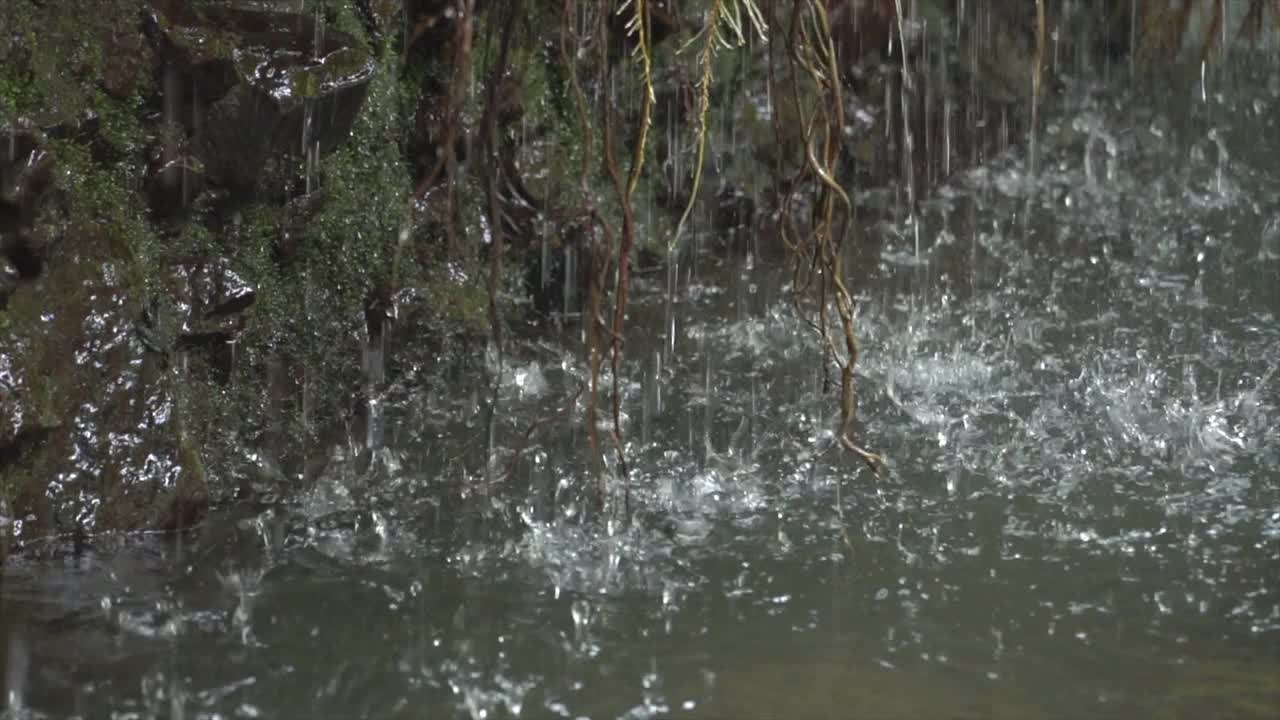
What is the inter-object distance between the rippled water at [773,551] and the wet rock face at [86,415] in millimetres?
174

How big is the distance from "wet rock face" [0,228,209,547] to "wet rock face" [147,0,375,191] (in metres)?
0.55

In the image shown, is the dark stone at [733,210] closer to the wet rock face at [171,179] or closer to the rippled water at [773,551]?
the rippled water at [773,551]

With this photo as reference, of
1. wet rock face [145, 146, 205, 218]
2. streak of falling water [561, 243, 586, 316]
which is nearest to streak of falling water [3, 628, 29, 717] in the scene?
wet rock face [145, 146, 205, 218]

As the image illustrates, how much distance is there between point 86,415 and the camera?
3.60 meters

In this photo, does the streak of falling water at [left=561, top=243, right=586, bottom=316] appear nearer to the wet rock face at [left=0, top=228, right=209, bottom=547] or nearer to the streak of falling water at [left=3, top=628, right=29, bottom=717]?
the wet rock face at [left=0, top=228, right=209, bottom=547]

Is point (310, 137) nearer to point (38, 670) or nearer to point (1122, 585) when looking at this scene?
point (38, 670)

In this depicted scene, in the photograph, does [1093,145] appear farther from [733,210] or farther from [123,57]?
[123,57]

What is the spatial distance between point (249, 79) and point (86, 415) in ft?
3.73

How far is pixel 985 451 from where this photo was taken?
3.98 m

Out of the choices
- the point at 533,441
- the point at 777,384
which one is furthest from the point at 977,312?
the point at 533,441

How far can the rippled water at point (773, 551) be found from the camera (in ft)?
9.04

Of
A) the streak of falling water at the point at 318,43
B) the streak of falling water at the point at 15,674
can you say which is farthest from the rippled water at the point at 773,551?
the streak of falling water at the point at 318,43

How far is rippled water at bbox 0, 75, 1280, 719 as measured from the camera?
9.04ft

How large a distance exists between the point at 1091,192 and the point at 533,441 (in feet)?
12.5
